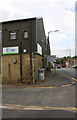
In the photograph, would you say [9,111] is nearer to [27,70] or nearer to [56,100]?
[56,100]

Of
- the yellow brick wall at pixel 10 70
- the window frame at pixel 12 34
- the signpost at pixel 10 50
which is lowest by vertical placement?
the yellow brick wall at pixel 10 70

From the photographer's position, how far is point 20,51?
1388 cm

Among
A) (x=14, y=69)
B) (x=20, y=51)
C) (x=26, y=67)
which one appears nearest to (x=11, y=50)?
(x=20, y=51)

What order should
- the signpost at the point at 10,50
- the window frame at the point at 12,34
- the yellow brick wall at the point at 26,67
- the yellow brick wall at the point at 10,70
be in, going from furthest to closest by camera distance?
the window frame at the point at 12,34
the signpost at the point at 10,50
the yellow brick wall at the point at 10,70
the yellow brick wall at the point at 26,67

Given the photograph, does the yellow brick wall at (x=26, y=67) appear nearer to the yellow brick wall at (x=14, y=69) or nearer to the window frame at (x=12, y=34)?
the yellow brick wall at (x=14, y=69)

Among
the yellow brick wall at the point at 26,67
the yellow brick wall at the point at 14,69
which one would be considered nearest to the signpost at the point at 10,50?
the yellow brick wall at the point at 14,69

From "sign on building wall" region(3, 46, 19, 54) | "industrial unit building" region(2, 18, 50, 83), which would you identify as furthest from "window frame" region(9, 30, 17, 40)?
"sign on building wall" region(3, 46, 19, 54)

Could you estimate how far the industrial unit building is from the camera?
44.6 feet

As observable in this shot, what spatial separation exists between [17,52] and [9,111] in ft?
28.9

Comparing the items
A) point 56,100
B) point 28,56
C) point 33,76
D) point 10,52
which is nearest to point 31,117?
point 56,100

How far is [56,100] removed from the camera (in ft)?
24.0

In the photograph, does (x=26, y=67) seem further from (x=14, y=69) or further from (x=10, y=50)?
(x=10, y=50)

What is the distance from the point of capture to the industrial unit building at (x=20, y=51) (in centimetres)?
1358

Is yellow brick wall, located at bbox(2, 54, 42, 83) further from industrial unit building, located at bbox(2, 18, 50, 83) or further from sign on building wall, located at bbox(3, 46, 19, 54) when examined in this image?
sign on building wall, located at bbox(3, 46, 19, 54)
